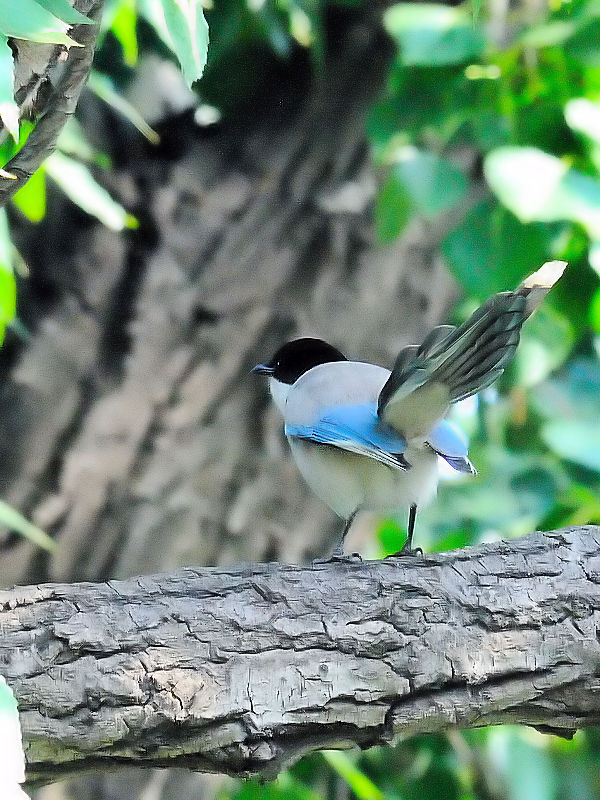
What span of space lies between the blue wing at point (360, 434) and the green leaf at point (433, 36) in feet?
2.24

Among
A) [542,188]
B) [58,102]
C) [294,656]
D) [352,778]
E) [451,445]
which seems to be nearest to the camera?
[58,102]

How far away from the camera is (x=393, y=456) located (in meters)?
1.65

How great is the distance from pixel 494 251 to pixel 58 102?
1.09 m

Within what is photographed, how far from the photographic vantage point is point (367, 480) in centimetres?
183

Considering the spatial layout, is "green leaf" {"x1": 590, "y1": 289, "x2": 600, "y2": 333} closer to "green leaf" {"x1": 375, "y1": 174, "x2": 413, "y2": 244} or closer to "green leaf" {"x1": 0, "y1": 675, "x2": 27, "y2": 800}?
"green leaf" {"x1": 375, "y1": 174, "x2": 413, "y2": 244}

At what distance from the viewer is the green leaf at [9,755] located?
600 millimetres

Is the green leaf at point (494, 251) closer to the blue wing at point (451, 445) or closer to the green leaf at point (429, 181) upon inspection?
the green leaf at point (429, 181)

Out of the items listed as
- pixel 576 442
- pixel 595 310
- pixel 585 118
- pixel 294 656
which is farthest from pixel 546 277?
pixel 576 442

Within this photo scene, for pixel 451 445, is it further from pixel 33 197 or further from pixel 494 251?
pixel 33 197

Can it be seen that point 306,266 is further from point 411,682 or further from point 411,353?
point 411,682

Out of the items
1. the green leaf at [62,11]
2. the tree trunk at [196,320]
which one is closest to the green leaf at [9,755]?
the green leaf at [62,11]

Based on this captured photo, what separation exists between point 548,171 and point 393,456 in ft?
1.92

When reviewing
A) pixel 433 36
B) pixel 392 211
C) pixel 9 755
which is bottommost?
pixel 9 755

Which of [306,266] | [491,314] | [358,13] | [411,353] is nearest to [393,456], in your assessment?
[411,353]
